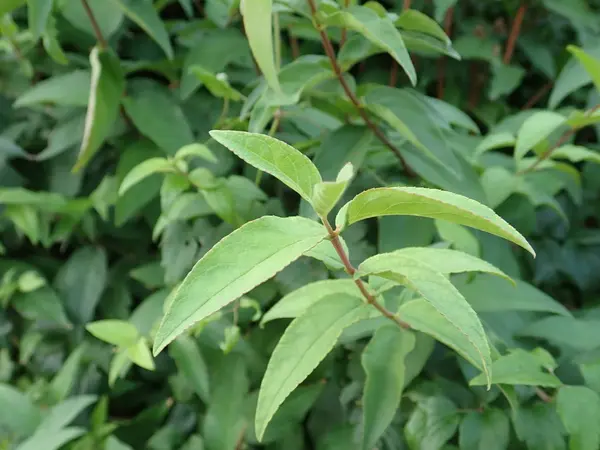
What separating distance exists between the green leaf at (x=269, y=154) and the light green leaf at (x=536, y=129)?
33 cm

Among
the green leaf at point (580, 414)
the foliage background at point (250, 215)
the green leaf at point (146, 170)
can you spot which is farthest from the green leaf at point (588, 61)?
the green leaf at point (146, 170)

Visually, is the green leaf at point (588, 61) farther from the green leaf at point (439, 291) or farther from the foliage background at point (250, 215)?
the green leaf at point (439, 291)

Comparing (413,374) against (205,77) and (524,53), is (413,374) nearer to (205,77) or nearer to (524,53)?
(205,77)

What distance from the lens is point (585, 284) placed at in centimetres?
79

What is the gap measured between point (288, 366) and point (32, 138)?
26.5 inches

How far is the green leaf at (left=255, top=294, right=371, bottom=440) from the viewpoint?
0.33m

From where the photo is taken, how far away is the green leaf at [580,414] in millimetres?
411

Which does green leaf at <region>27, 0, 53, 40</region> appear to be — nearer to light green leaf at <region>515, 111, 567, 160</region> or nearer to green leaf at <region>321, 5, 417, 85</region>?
green leaf at <region>321, 5, 417, 85</region>

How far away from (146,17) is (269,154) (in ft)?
1.45

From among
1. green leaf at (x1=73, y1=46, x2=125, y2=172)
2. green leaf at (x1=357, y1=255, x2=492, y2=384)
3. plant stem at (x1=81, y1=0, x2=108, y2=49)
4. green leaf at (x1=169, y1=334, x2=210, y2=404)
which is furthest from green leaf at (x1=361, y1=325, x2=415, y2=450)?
plant stem at (x1=81, y1=0, x2=108, y2=49)

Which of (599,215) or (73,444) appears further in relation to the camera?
(599,215)

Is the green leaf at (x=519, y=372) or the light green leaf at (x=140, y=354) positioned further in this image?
the light green leaf at (x=140, y=354)

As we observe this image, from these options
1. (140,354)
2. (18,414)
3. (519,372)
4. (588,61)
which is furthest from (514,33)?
(18,414)

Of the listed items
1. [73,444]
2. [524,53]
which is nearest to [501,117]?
[524,53]
